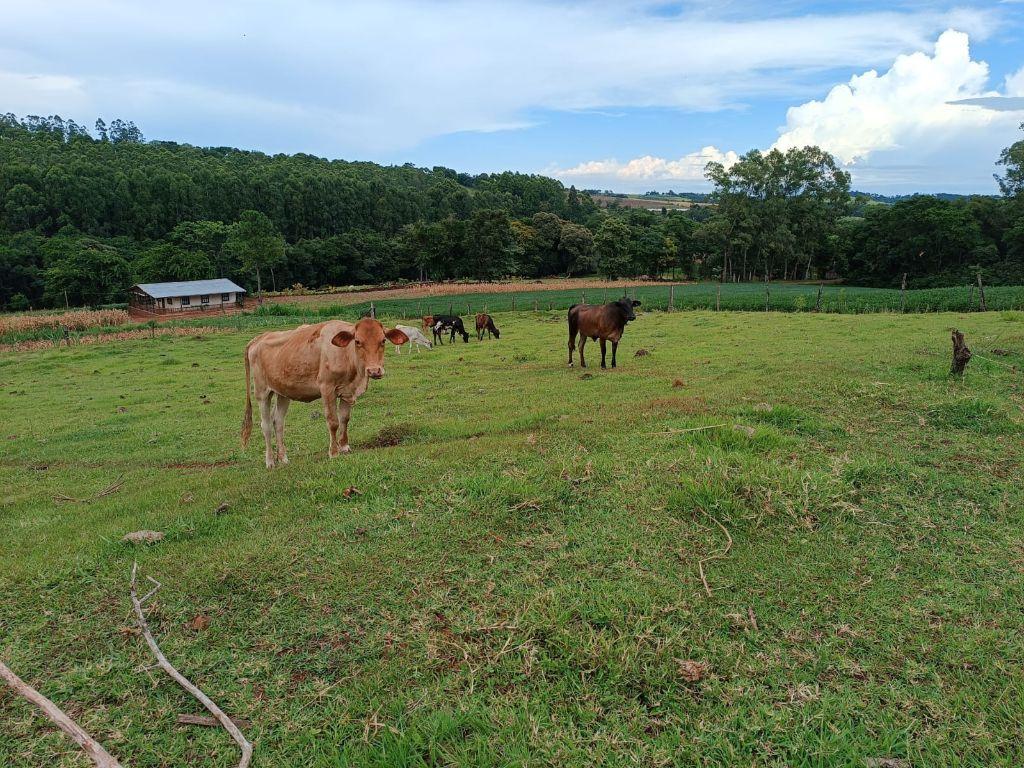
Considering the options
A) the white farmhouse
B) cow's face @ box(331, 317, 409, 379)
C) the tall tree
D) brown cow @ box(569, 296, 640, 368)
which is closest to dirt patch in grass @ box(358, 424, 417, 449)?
cow's face @ box(331, 317, 409, 379)

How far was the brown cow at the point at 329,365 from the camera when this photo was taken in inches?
291

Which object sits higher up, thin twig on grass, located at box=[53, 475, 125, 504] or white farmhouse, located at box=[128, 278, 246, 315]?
white farmhouse, located at box=[128, 278, 246, 315]

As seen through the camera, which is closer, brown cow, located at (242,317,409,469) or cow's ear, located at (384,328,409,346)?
brown cow, located at (242,317,409,469)

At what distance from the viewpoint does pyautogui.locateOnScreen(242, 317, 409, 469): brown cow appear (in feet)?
24.2

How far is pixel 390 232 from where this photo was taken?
103 m

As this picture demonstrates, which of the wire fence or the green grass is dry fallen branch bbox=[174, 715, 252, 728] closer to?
the wire fence

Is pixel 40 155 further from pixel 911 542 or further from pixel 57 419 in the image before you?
pixel 911 542

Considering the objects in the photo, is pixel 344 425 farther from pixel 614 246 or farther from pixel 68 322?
pixel 614 246

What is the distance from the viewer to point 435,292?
65.4 meters

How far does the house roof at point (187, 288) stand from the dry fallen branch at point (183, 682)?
2611 inches

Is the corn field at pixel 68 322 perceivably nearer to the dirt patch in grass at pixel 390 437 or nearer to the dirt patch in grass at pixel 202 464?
the dirt patch in grass at pixel 202 464

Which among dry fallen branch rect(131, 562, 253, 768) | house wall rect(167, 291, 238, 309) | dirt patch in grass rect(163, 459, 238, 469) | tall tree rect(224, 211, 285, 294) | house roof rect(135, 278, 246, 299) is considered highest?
tall tree rect(224, 211, 285, 294)

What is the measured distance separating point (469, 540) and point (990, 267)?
71842 millimetres

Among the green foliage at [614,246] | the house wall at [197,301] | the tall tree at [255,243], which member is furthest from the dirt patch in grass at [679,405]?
the green foliage at [614,246]
